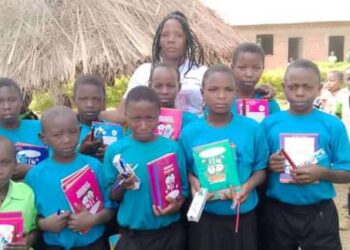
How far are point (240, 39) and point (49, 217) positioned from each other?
5.60m

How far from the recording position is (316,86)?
329cm

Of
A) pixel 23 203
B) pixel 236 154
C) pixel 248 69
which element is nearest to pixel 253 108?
pixel 248 69

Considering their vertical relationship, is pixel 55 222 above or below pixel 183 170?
below

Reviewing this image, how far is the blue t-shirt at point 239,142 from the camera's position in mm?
3213

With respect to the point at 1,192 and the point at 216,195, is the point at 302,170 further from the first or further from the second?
the point at 1,192

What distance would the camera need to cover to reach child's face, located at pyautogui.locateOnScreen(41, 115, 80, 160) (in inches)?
123

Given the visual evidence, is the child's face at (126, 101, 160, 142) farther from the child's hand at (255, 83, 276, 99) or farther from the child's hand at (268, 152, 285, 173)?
the child's hand at (255, 83, 276, 99)

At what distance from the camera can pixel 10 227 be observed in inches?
111

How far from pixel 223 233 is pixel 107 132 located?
3.35 feet

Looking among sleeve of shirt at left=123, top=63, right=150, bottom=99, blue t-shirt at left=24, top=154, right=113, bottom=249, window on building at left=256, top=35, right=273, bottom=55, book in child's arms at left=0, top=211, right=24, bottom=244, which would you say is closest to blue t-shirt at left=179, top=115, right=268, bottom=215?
blue t-shirt at left=24, top=154, right=113, bottom=249

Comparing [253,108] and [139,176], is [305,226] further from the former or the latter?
[139,176]

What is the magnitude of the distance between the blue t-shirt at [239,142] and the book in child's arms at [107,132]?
50cm

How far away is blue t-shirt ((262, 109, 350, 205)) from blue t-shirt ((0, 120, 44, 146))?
5.08 ft

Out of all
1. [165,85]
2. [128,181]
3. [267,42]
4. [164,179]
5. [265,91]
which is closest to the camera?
[128,181]
